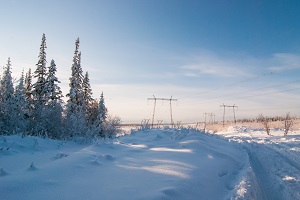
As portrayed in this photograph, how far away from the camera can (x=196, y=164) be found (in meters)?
6.41

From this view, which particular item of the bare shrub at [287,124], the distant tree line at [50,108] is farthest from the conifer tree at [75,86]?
the bare shrub at [287,124]

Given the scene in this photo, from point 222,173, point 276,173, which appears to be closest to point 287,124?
point 276,173

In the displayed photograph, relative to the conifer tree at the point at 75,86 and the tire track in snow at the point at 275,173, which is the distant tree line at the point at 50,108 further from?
Answer: the tire track in snow at the point at 275,173

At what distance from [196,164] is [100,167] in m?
2.44

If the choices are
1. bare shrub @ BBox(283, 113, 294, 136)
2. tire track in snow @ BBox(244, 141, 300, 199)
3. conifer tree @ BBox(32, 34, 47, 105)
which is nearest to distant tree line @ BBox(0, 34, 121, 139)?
conifer tree @ BBox(32, 34, 47, 105)

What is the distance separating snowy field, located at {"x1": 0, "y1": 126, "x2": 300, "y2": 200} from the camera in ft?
12.8

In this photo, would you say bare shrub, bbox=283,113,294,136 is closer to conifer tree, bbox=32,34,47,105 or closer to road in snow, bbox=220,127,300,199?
road in snow, bbox=220,127,300,199

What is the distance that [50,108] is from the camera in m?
20.9

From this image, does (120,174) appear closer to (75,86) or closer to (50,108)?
(50,108)

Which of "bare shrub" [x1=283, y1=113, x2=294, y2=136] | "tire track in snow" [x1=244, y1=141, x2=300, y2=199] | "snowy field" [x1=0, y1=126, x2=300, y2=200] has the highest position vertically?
"bare shrub" [x1=283, y1=113, x2=294, y2=136]

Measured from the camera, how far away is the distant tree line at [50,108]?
17281 mm

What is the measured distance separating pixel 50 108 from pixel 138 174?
1779 cm

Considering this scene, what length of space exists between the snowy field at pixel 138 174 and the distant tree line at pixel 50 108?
400 centimetres

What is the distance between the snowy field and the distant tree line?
400cm
